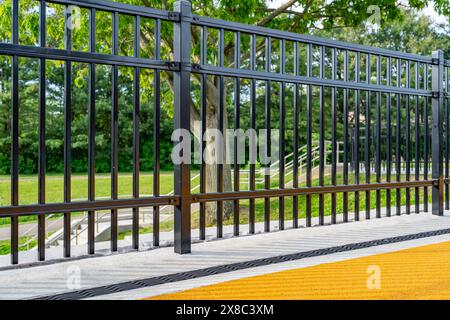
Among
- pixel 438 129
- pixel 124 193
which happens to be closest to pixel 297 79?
pixel 438 129

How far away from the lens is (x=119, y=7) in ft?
12.0

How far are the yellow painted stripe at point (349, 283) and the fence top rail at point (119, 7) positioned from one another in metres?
2.05

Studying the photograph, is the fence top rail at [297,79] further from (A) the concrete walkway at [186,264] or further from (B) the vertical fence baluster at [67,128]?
(A) the concrete walkway at [186,264]

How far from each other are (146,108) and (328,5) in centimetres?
1076

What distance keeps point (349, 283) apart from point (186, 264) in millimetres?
1145

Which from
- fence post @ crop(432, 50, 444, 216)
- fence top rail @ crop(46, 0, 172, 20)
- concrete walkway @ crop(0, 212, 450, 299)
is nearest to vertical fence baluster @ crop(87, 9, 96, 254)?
fence top rail @ crop(46, 0, 172, 20)

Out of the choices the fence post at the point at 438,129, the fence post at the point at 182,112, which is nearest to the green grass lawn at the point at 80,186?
the fence post at the point at 438,129

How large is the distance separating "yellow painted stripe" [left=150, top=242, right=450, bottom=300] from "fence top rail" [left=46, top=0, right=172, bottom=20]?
2.05 metres

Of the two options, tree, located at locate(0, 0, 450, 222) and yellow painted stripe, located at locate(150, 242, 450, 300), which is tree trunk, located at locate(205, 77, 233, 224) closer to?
tree, located at locate(0, 0, 450, 222)

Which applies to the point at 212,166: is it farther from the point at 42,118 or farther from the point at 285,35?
the point at 42,118

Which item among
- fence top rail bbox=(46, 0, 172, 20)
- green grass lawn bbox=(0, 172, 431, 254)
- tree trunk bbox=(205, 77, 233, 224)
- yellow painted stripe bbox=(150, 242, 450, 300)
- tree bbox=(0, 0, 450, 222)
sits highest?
tree bbox=(0, 0, 450, 222)

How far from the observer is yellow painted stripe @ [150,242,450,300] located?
2820mm

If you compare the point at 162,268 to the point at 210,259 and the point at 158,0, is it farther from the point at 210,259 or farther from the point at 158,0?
the point at 158,0
